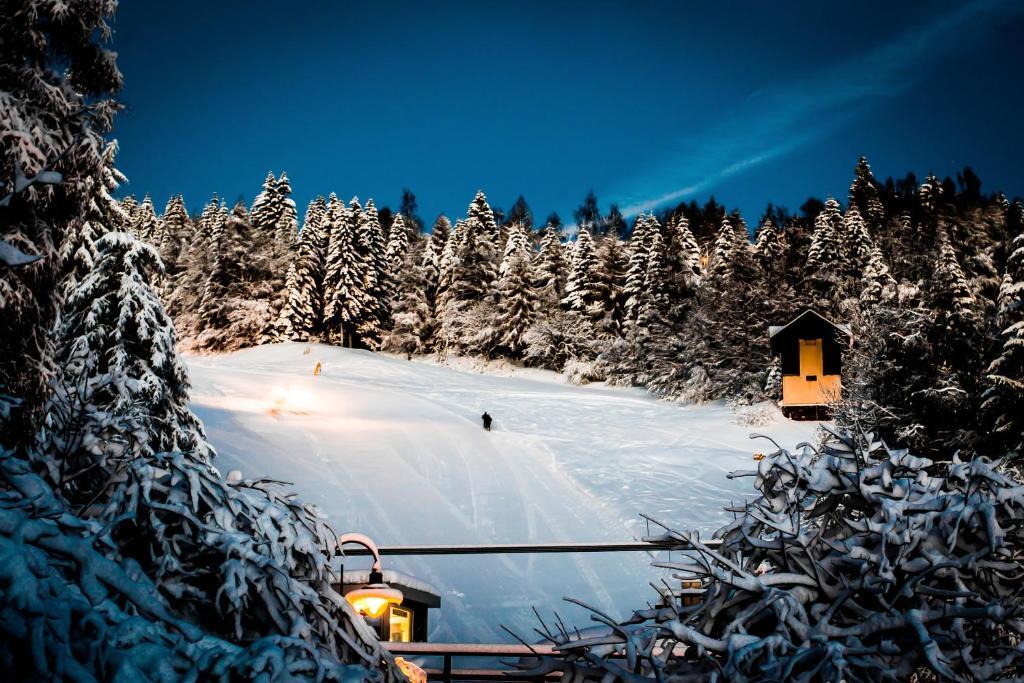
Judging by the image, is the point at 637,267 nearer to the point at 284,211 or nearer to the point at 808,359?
the point at 808,359

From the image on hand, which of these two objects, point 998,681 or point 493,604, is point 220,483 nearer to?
point 998,681

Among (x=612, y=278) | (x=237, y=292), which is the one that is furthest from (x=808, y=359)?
(x=237, y=292)

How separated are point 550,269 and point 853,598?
45.9 metres

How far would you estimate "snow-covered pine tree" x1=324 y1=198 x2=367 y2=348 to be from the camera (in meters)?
47.8

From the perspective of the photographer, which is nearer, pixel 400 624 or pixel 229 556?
pixel 229 556

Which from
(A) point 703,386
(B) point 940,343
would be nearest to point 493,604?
(B) point 940,343

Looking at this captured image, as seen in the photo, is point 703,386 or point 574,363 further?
point 574,363

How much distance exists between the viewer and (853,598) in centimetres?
167

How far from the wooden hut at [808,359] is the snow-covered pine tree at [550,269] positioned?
70.3 ft

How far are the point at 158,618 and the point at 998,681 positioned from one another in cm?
216

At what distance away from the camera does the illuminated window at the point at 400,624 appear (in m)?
5.86

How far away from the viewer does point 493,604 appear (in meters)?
11.1

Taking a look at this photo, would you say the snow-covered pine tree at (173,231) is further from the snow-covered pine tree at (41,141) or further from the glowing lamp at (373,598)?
the glowing lamp at (373,598)

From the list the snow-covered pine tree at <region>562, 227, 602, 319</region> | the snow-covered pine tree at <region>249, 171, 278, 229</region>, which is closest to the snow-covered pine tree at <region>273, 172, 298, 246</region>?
the snow-covered pine tree at <region>249, 171, 278, 229</region>
